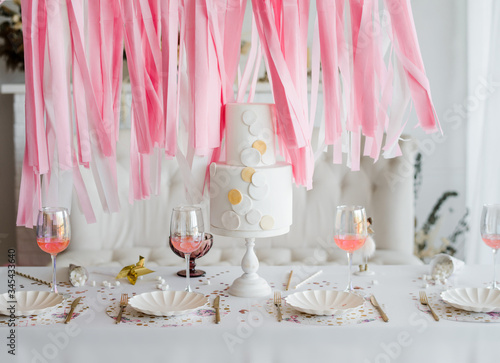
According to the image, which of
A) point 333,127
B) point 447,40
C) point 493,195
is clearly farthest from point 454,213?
point 333,127

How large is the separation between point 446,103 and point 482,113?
0.23 m

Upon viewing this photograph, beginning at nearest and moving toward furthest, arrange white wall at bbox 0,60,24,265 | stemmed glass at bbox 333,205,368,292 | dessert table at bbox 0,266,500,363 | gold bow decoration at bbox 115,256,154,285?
dessert table at bbox 0,266,500,363 < stemmed glass at bbox 333,205,368,292 < gold bow decoration at bbox 115,256,154,285 < white wall at bbox 0,60,24,265

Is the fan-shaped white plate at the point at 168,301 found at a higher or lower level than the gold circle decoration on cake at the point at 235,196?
lower

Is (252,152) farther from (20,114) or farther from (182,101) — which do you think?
(20,114)

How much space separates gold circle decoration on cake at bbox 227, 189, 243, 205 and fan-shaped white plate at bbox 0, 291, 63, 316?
1.40 ft

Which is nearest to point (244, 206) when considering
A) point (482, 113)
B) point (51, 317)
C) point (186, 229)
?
point (186, 229)

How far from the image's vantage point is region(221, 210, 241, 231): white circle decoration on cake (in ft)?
4.43

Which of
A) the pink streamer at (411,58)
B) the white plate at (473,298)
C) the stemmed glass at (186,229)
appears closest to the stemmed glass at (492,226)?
the white plate at (473,298)

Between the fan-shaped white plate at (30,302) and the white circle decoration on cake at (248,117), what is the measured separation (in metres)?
0.56

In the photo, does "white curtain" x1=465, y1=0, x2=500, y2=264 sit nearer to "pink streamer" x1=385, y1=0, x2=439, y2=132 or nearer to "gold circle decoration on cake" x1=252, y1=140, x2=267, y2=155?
"pink streamer" x1=385, y1=0, x2=439, y2=132

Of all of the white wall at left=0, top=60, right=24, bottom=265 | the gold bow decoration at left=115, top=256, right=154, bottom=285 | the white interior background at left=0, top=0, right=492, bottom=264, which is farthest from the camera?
the white wall at left=0, top=60, right=24, bottom=265

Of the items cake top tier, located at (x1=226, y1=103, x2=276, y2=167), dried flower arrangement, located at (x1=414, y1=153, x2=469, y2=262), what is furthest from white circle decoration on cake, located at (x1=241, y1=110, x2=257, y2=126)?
dried flower arrangement, located at (x1=414, y1=153, x2=469, y2=262)

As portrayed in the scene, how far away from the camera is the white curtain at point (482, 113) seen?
2.94 metres

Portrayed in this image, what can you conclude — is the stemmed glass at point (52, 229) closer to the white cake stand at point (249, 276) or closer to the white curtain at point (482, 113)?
the white cake stand at point (249, 276)
